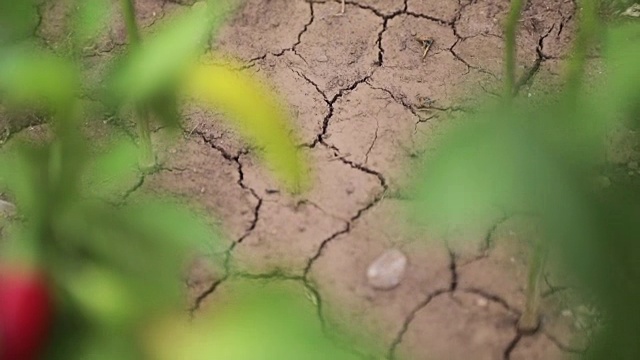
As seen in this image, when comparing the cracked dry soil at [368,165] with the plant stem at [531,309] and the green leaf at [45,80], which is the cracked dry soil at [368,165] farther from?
the green leaf at [45,80]

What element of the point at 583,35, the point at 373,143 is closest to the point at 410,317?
the point at 373,143

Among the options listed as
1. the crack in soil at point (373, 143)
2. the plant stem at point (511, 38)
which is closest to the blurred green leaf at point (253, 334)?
the plant stem at point (511, 38)

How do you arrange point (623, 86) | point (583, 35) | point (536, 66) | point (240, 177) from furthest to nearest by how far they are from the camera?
A: point (536, 66), point (240, 177), point (583, 35), point (623, 86)

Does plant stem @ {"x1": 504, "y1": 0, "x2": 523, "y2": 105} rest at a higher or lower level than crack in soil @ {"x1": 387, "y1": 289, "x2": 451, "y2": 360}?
higher

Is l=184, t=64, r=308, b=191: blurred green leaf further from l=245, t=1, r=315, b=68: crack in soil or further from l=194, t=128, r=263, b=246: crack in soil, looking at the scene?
l=245, t=1, r=315, b=68: crack in soil

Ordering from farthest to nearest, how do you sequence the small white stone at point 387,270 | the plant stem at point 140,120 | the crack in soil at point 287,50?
1. the crack in soil at point 287,50
2. the small white stone at point 387,270
3. the plant stem at point 140,120

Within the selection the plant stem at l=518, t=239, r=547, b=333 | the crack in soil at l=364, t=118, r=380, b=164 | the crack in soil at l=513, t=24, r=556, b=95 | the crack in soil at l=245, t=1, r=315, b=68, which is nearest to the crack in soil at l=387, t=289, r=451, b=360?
the plant stem at l=518, t=239, r=547, b=333

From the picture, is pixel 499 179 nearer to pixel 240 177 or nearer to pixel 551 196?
pixel 551 196
